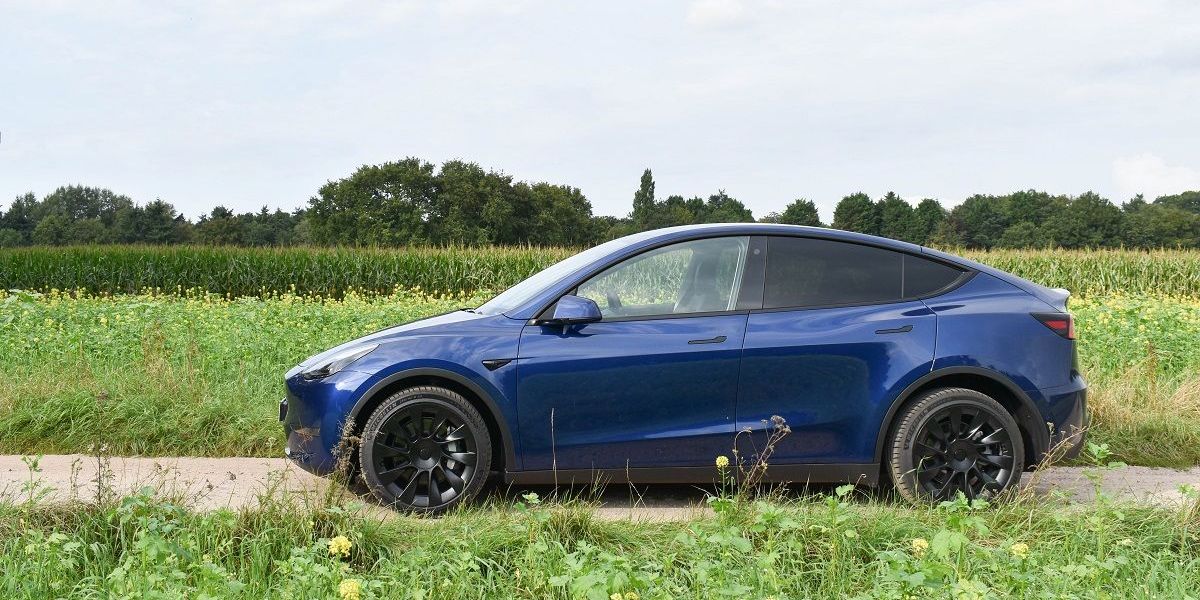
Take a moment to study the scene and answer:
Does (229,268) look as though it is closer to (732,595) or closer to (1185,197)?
(732,595)

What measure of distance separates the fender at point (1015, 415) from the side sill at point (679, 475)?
145 mm

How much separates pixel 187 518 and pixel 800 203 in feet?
328

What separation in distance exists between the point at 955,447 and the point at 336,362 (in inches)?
128

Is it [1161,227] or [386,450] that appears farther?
[1161,227]

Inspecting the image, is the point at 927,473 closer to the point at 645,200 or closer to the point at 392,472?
the point at 392,472

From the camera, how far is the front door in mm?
5312

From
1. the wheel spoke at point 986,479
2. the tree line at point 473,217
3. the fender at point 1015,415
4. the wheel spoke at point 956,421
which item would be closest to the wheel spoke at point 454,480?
the fender at point 1015,415

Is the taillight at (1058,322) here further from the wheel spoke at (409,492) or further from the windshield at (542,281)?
the wheel spoke at (409,492)

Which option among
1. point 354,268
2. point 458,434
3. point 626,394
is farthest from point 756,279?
point 354,268

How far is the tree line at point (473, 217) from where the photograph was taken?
85.1 m

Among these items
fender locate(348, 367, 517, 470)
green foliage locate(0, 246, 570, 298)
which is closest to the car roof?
fender locate(348, 367, 517, 470)

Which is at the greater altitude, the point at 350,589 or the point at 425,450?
the point at 425,450

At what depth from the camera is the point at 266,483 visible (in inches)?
215

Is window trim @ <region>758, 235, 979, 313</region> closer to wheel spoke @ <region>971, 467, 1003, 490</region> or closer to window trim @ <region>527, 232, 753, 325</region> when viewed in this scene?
window trim @ <region>527, 232, 753, 325</region>
